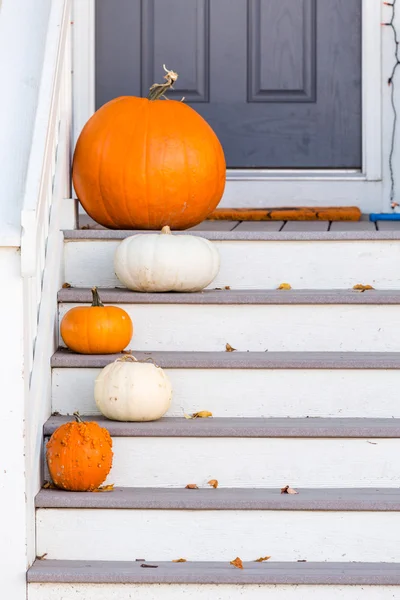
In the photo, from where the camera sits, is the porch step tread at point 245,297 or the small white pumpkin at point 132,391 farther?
the porch step tread at point 245,297

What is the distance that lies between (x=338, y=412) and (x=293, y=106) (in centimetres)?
194

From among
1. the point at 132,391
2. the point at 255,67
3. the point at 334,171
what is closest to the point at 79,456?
the point at 132,391

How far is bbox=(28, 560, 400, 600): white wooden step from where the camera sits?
7.98 ft

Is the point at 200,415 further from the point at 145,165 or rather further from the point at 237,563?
the point at 145,165

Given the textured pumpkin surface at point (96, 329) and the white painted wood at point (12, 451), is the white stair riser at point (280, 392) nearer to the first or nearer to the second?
the textured pumpkin surface at point (96, 329)

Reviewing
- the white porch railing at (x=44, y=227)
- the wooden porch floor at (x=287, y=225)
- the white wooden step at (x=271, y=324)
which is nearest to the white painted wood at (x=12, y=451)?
the white porch railing at (x=44, y=227)

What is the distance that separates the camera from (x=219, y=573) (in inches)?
97.0

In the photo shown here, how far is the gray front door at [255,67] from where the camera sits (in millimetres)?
4352

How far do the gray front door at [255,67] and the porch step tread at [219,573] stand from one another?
228cm

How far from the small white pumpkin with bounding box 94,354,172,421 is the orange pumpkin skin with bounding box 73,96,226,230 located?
751mm

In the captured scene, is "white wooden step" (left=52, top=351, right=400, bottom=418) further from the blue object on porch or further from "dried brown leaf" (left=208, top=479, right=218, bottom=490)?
the blue object on porch

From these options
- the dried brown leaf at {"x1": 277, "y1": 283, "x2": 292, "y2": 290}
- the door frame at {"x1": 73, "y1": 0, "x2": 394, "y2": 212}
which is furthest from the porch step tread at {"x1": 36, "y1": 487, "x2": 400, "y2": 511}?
the door frame at {"x1": 73, "y1": 0, "x2": 394, "y2": 212}

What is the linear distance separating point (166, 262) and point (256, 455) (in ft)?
2.19

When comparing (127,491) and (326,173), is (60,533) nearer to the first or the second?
(127,491)
